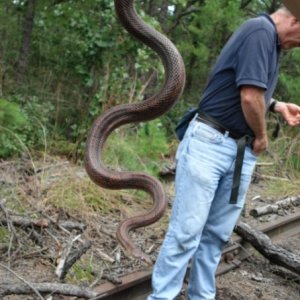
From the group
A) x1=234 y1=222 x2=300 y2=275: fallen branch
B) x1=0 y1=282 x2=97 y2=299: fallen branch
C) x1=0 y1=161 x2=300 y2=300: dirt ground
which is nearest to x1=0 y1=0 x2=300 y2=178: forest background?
x1=0 y1=161 x2=300 y2=300: dirt ground

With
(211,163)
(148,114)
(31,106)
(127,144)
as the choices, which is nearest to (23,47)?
(31,106)

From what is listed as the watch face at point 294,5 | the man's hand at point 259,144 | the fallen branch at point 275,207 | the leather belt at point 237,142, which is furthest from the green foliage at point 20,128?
the watch face at point 294,5

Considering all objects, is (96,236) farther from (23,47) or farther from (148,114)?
(23,47)

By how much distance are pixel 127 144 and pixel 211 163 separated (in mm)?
4747

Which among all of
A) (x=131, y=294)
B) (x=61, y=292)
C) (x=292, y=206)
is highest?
(x=61, y=292)

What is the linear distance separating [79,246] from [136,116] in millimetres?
→ 1468

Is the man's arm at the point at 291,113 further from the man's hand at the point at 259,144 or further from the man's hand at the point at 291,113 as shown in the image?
the man's hand at the point at 259,144

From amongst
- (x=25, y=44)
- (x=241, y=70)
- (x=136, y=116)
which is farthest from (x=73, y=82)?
(x=241, y=70)

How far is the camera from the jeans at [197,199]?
3.71 m

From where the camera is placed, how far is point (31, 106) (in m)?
8.45

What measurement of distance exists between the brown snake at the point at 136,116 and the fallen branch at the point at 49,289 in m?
0.86

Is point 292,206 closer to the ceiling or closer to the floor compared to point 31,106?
closer to the floor

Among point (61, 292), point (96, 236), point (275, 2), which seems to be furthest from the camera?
point (275, 2)

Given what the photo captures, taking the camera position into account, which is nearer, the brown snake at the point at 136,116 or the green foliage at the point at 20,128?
the brown snake at the point at 136,116
